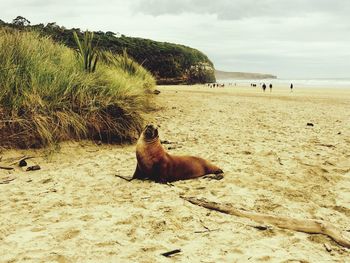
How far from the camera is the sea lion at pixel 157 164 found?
4.34m

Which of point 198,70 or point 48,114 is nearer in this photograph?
point 48,114

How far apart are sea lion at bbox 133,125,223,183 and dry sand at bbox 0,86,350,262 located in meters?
0.16

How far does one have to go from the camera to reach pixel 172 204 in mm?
3551

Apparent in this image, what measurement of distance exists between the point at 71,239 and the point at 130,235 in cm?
43

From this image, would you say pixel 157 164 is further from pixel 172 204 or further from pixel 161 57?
pixel 161 57

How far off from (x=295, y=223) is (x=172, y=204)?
1.11 m

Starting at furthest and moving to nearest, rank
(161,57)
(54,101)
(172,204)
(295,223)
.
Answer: (161,57)
(54,101)
(172,204)
(295,223)

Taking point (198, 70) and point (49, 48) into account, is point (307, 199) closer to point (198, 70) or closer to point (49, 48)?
point (49, 48)

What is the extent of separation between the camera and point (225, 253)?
2615mm

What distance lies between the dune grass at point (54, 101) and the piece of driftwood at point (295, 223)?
10.7 feet

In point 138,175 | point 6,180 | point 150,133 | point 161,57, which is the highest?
point 161,57

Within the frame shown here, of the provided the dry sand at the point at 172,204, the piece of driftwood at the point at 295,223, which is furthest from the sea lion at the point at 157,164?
the piece of driftwood at the point at 295,223

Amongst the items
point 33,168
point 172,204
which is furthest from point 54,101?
point 172,204

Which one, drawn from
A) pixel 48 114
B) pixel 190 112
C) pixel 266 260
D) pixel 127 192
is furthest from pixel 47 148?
pixel 190 112
